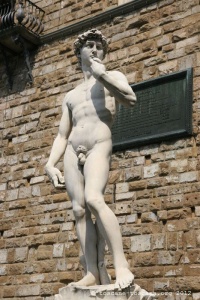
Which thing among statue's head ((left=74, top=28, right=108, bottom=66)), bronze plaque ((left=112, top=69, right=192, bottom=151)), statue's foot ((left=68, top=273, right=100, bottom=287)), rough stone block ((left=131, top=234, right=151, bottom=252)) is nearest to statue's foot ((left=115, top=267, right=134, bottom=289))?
statue's foot ((left=68, top=273, right=100, bottom=287))

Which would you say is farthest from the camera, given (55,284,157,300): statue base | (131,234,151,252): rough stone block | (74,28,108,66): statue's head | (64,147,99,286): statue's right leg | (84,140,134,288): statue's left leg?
(131,234,151,252): rough stone block

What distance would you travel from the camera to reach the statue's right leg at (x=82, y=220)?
437cm

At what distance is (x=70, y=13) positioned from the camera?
31.3ft

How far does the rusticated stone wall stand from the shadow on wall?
3 centimetres

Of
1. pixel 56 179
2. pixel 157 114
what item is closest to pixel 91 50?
pixel 56 179

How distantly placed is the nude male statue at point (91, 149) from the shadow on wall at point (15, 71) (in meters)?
4.74

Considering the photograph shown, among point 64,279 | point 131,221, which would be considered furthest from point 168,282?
point 64,279

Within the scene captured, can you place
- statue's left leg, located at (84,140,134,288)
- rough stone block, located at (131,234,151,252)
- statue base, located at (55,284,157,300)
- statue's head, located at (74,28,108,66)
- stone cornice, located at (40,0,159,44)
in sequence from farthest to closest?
stone cornice, located at (40,0,159,44) < rough stone block, located at (131,234,151,252) < statue's head, located at (74,28,108,66) < statue's left leg, located at (84,140,134,288) < statue base, located at (55,284,157,300)

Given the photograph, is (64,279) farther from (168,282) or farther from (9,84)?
(9,84)

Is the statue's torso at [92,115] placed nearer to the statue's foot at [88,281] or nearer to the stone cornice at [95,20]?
the statue's foot at [88,281]

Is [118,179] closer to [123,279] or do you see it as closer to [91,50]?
[91,50]

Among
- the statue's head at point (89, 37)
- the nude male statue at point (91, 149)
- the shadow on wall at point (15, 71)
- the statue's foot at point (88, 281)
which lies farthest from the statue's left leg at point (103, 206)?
the shadow on wall at point (15, 71)

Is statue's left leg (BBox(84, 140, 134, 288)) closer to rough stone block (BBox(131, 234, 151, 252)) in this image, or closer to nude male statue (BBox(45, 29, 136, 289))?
nude male statue (BBox(45, 29, 136, 289))

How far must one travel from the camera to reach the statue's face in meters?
4.90
